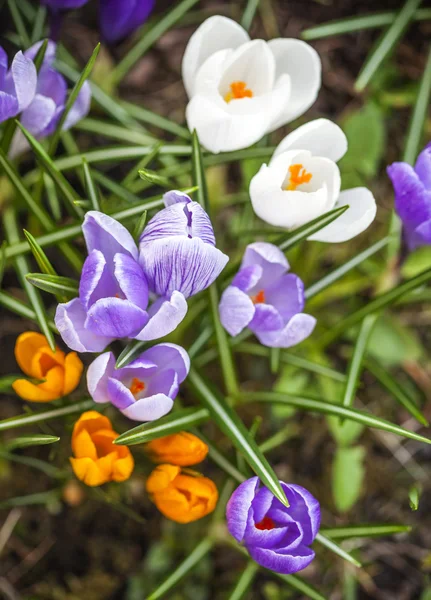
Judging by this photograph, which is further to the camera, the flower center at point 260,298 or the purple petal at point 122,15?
the purple petal at point 122,15

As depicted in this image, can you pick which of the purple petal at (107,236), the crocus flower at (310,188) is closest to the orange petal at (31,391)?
the purple petal at (107,236)

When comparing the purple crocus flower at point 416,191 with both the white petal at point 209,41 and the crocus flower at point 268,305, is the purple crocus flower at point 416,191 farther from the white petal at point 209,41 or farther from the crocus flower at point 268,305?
the white petal at point 209,41

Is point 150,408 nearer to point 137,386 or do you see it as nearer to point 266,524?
point 137,386

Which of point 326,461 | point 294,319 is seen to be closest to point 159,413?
point 294,319

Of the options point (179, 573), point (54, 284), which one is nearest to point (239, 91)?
point (54, 284)

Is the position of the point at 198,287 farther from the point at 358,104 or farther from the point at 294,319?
the point at 358,104

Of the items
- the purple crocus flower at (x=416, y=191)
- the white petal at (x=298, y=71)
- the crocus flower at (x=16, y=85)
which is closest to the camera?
the crocus flower at (x=16, y=85)
